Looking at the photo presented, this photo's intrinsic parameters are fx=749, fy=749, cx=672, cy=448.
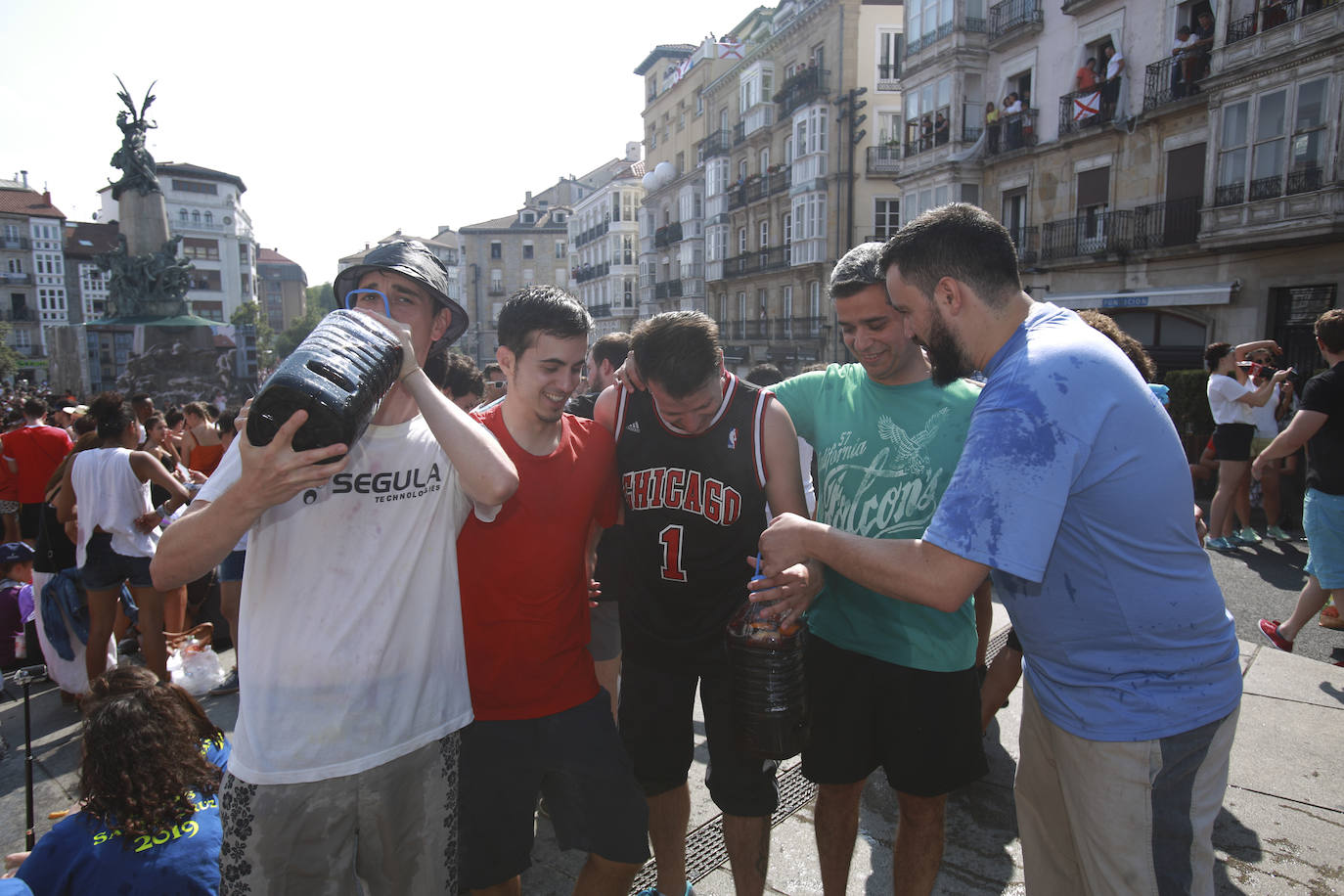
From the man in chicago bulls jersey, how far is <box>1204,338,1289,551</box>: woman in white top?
7.99m

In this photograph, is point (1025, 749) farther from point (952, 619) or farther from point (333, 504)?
point (333, 504)

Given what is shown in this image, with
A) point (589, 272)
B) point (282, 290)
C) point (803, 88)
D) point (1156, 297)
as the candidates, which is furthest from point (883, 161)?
point (282, 290)

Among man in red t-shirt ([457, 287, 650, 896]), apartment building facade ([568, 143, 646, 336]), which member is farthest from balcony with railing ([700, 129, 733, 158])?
man in red t-shirt ([457, 287, 650, 896])

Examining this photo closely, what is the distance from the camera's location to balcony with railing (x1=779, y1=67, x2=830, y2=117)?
32031mm

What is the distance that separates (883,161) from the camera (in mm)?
31125

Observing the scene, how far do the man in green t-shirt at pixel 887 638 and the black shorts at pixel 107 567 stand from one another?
15.0 ft

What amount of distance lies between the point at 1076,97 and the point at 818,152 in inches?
511

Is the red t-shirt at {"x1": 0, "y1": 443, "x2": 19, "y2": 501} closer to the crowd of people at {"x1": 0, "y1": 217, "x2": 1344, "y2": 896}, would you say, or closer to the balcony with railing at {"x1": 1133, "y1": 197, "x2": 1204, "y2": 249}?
the crowd of people at {"x1": 0, "y1": 217, "x2": 1344, "y2": 896}

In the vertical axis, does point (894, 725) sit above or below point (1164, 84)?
below

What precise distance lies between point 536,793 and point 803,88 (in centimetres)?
3551

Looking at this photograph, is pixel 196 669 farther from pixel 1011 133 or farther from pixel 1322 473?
pixel 1011 133

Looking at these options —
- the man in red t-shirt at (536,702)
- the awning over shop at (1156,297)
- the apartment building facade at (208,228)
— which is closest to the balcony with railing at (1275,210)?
the awning over shop at (1156,297)

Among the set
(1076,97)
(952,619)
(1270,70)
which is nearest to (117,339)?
(952,619)

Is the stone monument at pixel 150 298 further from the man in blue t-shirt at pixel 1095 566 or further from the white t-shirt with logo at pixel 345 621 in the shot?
the man in blue t-shirt at pixel 1095 566
